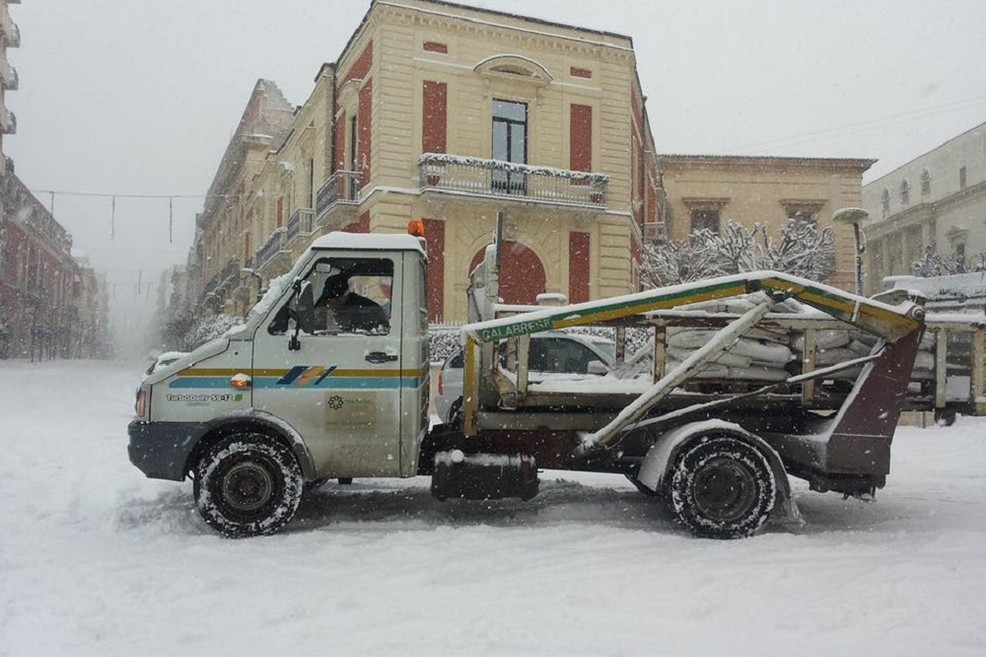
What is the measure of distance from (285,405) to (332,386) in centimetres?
37

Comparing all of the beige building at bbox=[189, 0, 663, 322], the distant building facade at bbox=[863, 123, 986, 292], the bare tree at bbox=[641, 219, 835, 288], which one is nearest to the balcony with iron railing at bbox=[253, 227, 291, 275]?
the beige building at bbox=[189, 0, 663, 322]

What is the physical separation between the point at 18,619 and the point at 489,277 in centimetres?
380

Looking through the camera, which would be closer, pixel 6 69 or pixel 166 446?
pixel 166 446

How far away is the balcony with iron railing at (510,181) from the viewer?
2045 cm

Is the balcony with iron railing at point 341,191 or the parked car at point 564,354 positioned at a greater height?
the balcony with iron railing at point 341,191

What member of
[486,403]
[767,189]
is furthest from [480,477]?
[767,189]

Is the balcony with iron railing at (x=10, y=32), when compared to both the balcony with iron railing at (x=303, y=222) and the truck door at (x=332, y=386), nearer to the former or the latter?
the balcony with iron railing at (x=303, y=222)

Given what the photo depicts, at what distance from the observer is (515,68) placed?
71.3 ft

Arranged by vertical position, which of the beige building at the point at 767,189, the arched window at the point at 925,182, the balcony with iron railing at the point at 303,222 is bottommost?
the balcony with iron railing at the point at 303,222

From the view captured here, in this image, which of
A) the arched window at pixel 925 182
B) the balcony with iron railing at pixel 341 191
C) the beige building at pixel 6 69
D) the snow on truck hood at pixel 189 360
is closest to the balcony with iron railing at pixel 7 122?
the beige building at pixel 6 69

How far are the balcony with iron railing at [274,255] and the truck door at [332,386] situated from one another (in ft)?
74.4

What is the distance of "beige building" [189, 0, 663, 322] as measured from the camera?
20500 millimetres

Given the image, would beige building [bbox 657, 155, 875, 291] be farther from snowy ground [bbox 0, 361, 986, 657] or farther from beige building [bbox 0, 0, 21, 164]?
beige building [bbox 0, 0, 21, 164]

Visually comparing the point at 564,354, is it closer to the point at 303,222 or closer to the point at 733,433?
the point at 733,433
